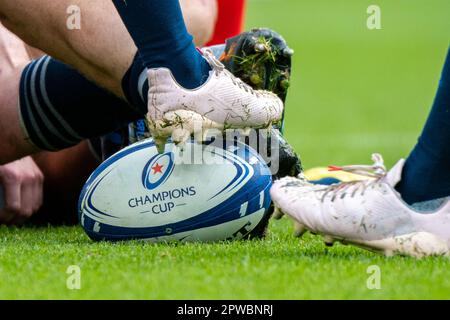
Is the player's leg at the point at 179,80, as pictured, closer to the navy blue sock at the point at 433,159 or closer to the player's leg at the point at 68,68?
the player's leg at the point at 68,68

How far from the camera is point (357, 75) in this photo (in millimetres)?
8766

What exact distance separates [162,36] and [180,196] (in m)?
0.37

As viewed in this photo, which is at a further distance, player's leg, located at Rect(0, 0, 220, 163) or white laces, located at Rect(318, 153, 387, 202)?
player's leg, located at Rect(0, 0, 220, 163)

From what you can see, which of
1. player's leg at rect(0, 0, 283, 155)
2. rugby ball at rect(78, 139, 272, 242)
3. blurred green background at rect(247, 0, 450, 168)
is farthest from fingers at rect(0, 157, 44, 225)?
blurred green background at rect(247, 0, 450, 168)

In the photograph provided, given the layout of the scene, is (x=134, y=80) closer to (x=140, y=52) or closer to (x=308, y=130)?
(x=140, y=52)

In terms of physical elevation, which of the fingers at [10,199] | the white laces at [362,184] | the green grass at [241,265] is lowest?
the fingers at [10,199]

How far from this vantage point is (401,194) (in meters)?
2.07

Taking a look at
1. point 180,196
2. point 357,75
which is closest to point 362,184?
point 180,196

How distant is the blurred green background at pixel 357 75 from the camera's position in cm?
560

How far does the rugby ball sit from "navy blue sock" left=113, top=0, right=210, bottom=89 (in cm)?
18

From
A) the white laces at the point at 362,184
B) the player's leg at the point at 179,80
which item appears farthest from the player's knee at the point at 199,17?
the white laces at the point at 362,184

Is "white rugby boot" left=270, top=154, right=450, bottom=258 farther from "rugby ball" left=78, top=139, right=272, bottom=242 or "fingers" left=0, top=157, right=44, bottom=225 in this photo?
"fingers" left=0, top=157, right=44, bottom=225

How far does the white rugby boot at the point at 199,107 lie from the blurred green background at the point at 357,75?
7.40ft

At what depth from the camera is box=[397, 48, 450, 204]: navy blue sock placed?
6.49 feet
